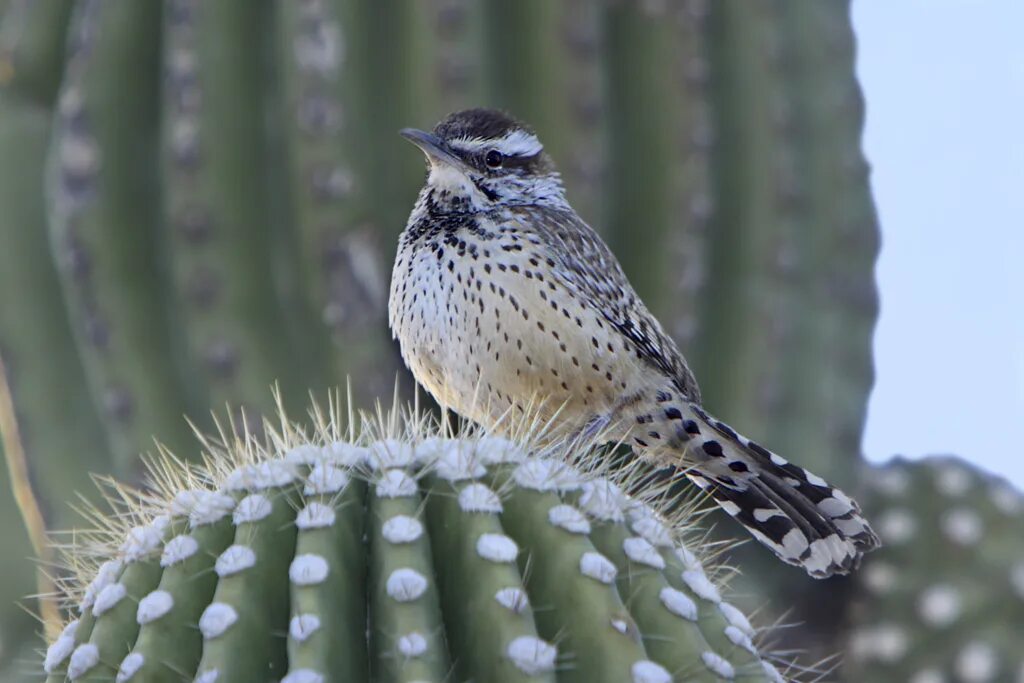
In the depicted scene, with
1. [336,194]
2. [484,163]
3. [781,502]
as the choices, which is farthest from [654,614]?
[336,194]

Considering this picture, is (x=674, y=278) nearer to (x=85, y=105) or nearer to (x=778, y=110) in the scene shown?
(x=778, y=110)

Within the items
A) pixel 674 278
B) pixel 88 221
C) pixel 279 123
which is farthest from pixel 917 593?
pixel 88 221

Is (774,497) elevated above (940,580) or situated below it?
above

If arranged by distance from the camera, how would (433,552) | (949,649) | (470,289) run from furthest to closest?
1. (949,649)
2. (470,289)
3. (433,552)

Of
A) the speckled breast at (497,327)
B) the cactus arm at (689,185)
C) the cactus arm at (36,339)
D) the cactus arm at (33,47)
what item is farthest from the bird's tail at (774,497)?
the cactus arm at (33,47)

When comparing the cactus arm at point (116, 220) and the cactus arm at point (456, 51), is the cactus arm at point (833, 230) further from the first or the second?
the cactus arm at point (116, 220)

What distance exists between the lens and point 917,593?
2.91 meters

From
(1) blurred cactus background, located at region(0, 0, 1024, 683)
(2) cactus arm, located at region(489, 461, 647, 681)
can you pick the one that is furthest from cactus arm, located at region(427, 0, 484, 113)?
(2) cactus arm, located at region(489, 461, 647, 681)

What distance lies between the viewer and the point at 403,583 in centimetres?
121

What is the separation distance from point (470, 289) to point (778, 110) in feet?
2.94

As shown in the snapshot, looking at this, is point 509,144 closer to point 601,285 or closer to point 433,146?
point 433,146

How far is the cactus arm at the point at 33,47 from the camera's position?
121 inches

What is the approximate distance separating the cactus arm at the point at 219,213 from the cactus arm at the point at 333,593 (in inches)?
58.3

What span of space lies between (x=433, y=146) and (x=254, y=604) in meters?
1.45
